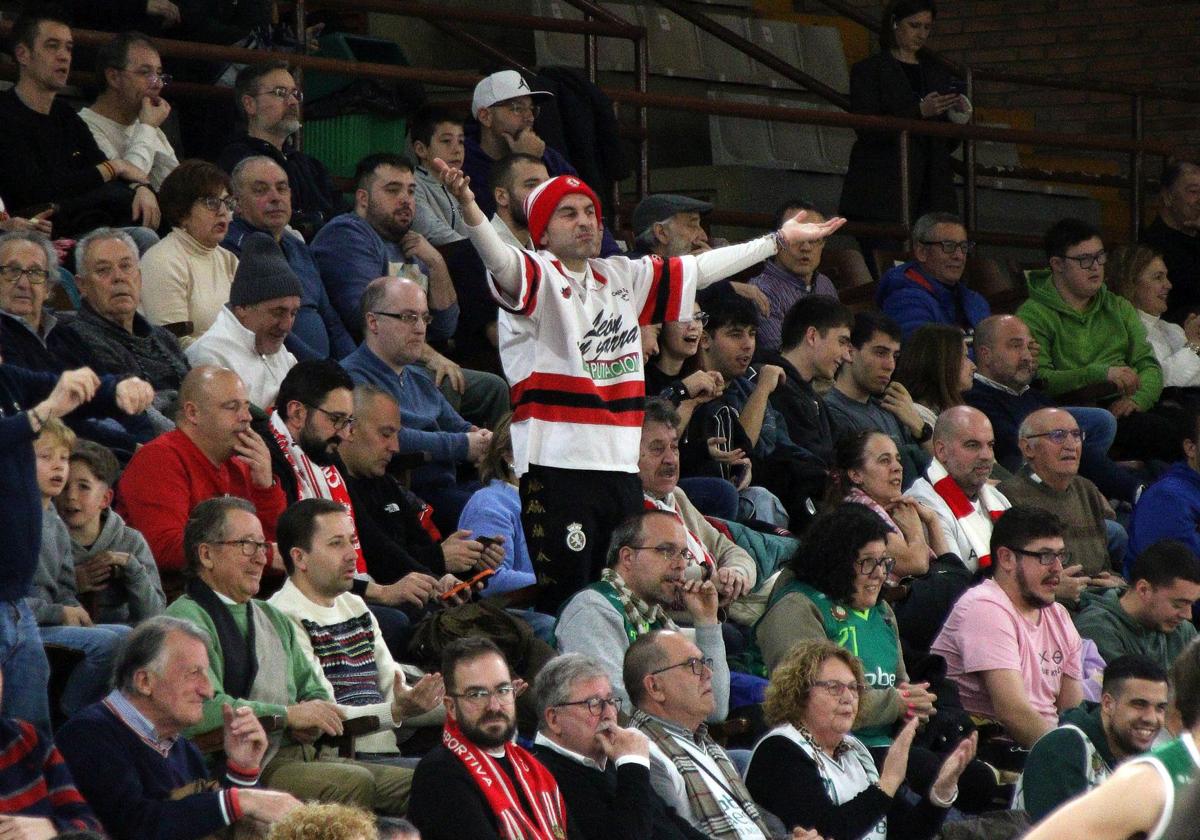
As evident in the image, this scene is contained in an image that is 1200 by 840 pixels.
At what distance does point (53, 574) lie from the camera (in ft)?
16.1

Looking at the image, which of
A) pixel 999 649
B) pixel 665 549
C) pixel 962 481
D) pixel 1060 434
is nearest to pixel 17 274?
pixel 665 549

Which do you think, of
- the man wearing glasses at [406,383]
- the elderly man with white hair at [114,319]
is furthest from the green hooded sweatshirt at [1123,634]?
the elderly man with white hair at [114,319]

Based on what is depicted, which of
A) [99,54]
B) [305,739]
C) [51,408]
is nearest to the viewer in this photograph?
[51,408]

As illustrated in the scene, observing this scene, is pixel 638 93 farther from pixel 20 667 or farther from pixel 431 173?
pixel 20 667

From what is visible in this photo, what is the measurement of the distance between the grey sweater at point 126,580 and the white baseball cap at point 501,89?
3.27 meters

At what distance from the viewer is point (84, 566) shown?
5016mm

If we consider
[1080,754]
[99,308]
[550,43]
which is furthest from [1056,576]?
[550,43]

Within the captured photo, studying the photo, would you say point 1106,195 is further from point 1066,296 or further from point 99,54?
point 99,54

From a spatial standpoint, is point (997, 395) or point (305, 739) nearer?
point (305, 739)

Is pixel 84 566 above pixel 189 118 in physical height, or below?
below

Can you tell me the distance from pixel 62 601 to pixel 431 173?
10.9 feet

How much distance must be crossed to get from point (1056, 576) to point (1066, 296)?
2841mm

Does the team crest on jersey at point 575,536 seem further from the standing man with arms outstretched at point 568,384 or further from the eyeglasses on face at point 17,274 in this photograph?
the eyeglasses on face at point 17,274

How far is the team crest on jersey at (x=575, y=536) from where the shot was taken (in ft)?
19.1
